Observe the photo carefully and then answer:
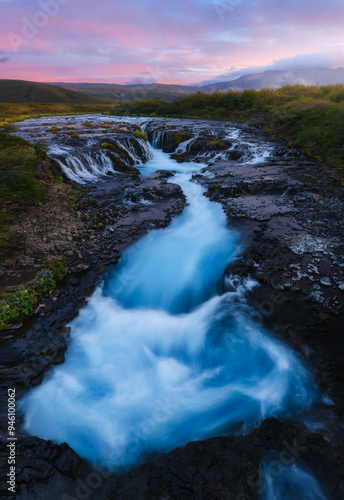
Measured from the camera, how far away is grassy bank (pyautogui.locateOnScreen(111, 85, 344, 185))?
20.5 meters

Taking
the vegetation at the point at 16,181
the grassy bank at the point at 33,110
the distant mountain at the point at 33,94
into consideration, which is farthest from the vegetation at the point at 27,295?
the distant mountain at the point at 33,94

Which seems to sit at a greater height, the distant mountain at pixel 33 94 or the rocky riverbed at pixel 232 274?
the distant mountain at pixel 33 94

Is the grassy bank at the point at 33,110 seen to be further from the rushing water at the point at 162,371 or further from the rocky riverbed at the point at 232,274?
the rushing water at the point at 162,371

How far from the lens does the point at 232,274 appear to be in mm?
9219

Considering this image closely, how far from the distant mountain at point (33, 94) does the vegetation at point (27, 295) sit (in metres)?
145

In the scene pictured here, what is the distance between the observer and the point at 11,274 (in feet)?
26.8

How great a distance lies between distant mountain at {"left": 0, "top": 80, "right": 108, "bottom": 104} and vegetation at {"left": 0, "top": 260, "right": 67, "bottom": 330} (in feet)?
477

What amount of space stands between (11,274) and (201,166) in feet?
60.3

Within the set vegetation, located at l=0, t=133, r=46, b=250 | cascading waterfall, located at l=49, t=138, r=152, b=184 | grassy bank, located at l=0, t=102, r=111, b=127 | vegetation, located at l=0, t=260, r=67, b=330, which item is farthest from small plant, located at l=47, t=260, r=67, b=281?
grassy bank, located at l=0, t=102, r=111, b=127

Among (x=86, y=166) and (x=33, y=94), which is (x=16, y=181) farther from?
(x=33, y=94)

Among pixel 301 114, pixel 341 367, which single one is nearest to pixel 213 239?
pixel 341 367

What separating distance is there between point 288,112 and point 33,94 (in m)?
153

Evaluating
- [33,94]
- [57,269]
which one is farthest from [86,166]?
[33,94]

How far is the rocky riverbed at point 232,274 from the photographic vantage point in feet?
13.9
